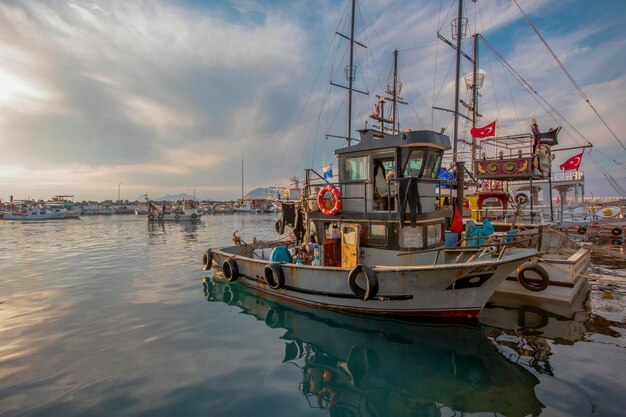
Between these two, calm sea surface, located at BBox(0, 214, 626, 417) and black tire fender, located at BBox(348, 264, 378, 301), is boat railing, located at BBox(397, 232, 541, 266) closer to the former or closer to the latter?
black tire fender, located at BBox(348, 264, 378, 301)

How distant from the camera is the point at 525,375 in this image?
6.55m

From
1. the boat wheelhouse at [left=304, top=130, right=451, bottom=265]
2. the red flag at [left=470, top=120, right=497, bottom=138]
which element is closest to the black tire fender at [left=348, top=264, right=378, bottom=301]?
the boat wheelhouse at [left=304, top=130, right=451, bottom=265]

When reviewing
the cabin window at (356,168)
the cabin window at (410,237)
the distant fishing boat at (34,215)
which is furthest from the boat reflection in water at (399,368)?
the distant fishing boat at (34,215)

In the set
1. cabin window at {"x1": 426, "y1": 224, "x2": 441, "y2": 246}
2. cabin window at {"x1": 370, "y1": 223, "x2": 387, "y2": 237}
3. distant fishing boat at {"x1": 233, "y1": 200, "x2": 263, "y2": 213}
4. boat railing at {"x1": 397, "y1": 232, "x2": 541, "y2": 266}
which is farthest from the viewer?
distant fishing boat at {"x1": 233, "y1": 200, "x2": 263, "y2": 213}

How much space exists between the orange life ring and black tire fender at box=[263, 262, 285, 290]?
251 cm

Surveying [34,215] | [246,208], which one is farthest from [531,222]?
[246,208]

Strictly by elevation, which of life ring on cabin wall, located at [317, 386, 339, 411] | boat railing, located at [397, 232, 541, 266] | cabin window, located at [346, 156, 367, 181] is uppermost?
cabin window, located at [346, 156, 367, 181]

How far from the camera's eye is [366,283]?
29.6ft

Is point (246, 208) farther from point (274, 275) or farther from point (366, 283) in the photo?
point (366, 283)

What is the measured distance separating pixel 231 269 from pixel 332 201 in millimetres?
5143

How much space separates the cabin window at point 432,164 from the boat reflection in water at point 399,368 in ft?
16.1

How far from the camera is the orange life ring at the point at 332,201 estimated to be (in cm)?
1083

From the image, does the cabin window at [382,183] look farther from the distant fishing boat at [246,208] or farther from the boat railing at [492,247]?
the distant fishing boat at [246,208]

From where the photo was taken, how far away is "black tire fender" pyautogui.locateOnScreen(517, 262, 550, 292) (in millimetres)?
11062
